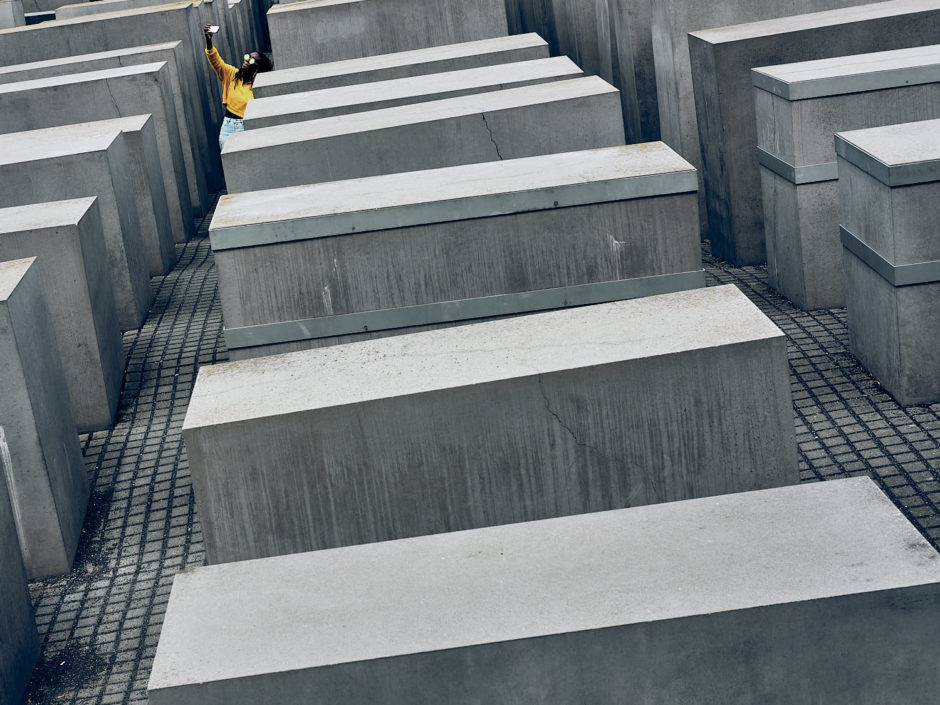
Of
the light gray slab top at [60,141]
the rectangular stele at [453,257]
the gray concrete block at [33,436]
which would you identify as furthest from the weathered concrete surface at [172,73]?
the rectangular stele at [453,257]

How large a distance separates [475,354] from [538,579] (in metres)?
1.58

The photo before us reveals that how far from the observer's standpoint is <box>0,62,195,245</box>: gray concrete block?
1305 centimetres

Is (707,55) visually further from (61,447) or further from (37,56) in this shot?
(37,56)

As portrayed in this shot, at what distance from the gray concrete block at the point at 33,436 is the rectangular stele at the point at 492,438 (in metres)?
1.81

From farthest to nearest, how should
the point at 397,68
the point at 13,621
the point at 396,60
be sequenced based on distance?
1. the point at 396,60
2. the point at 397,68
3. the point at 13,621

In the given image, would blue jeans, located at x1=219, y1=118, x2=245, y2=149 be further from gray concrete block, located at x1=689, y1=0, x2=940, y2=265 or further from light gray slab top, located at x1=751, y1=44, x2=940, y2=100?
light gray slab top, located at x1=751, y1=44, x2=940, y2=100

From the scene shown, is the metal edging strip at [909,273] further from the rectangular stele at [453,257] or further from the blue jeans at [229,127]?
the blue jeans at [229,127]

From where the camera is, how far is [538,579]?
384 cm

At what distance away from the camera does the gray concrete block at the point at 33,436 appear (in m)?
6.47

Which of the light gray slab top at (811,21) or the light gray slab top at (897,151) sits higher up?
the light gray slab top at (811,21)

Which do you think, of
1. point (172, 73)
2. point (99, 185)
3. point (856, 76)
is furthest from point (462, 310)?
point (172, 73)

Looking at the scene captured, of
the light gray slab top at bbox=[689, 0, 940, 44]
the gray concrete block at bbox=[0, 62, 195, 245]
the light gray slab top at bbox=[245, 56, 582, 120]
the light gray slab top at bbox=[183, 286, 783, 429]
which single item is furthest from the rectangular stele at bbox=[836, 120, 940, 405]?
the gray concrete block at bbox=[0, 62, 195, 245]

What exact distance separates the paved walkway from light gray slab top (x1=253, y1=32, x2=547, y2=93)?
125 inches

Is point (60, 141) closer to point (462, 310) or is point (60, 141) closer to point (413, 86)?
point (413, 86)
